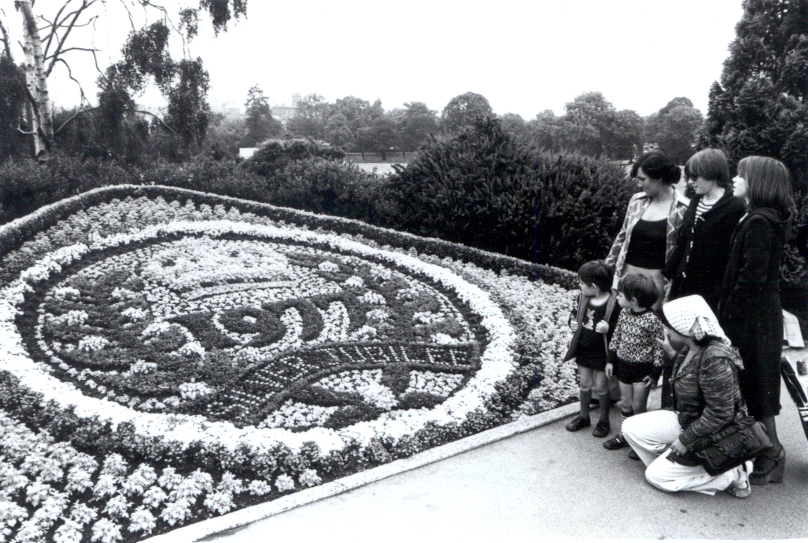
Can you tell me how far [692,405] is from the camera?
3660mm

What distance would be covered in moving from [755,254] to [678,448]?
1.21 metres

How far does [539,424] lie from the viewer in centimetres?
468

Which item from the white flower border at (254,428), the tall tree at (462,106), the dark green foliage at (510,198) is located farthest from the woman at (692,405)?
the tall tree at (462,106)

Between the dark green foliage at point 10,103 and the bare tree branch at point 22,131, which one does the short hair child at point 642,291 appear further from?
the bare tree branch at point 22,131

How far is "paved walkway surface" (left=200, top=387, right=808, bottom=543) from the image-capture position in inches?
133

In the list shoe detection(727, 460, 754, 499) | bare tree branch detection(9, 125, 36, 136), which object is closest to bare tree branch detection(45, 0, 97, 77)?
bare tree branch detection(9, 125, 36, 136)

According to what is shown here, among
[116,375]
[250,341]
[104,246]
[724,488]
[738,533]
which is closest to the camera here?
[738,533]

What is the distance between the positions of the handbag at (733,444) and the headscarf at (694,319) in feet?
0.73

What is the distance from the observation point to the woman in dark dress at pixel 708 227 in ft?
13.7

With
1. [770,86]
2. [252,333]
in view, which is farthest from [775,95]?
[252,333]

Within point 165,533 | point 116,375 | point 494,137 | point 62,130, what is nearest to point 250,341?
point 116,375

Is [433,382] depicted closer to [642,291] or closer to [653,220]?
[642,291]

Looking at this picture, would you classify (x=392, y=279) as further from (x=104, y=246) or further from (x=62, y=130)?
(x=62, y=130)

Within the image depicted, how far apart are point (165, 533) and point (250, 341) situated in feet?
9.00
